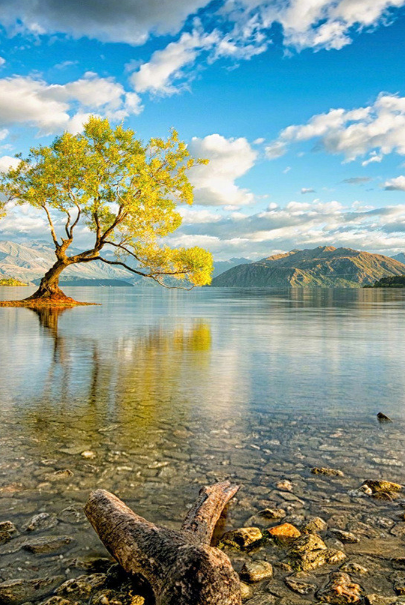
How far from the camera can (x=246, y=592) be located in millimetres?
5770

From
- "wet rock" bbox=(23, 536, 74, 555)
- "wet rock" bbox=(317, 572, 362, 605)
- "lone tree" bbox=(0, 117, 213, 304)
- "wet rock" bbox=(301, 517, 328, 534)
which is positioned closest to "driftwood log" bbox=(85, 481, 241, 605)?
"wet rock" bbox=(23, 536, 74, 555)

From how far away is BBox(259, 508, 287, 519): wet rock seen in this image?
7.66 meters

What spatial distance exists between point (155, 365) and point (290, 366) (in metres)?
7.07

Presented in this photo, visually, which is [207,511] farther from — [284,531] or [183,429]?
[183,429]

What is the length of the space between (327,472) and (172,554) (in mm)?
5090

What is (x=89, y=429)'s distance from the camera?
12195mm

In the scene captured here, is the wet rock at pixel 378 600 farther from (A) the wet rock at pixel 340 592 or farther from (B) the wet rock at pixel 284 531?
(B) the wet rock at pixel 284 531

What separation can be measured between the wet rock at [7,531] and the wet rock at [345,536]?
5206 millimetres

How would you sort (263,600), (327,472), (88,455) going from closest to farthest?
(263,600) < (327,472) < (88,455)

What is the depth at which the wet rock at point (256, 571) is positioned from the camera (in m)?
6.07

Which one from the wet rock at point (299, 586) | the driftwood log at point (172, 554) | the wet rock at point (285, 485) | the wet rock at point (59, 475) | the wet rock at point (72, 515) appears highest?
the driftwood log at point (172, 554)

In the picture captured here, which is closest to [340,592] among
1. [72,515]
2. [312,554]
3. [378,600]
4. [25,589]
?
[378,600]

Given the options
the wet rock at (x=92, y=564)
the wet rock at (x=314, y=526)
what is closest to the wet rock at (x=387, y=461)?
the wet rock at (x=314, y=526)

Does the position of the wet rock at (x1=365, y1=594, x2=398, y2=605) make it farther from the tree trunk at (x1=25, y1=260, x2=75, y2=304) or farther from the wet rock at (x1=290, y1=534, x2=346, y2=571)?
the tree trunk at (x1=25, y1=260, x2=75, y2=304)
